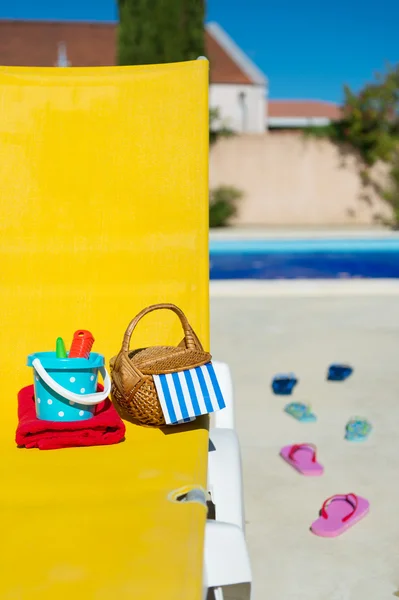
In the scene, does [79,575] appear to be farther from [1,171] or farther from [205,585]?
[1,171]

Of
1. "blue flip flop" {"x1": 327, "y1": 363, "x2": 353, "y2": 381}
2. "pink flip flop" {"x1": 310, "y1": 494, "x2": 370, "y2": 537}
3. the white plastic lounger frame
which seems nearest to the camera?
the white plastic lounger frame

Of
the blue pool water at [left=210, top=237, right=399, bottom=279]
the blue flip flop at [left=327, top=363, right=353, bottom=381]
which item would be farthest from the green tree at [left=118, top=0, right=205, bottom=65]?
the blue flip flop at [left=327, top=363, right=353, bottom=381]

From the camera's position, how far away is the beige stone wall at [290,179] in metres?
14.4

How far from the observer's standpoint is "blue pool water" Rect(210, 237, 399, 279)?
865 cm

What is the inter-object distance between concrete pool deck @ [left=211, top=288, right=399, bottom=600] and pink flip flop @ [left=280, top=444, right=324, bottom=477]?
0.03 meters

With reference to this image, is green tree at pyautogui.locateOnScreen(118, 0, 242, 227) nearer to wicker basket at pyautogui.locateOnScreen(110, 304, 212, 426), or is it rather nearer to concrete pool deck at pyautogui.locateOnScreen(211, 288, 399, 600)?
concrete pool deck at pyautogui.locateOnScreen(211, 288, 399, 600)

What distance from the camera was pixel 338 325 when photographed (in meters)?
4.57

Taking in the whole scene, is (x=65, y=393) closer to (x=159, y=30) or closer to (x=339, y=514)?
(x=339, y=514)

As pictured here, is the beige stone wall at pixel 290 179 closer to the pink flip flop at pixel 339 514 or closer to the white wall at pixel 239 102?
the white wall at pixel 239 102

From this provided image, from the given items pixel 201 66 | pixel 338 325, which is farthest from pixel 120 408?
pixel 338 325

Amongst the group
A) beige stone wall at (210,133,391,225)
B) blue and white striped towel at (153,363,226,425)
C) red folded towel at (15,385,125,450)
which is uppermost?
beige stone wall at (210,133,391,225)

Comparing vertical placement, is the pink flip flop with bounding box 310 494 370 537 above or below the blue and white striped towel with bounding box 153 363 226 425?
below

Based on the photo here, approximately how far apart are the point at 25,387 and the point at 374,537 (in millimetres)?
1138

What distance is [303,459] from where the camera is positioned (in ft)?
8.11
